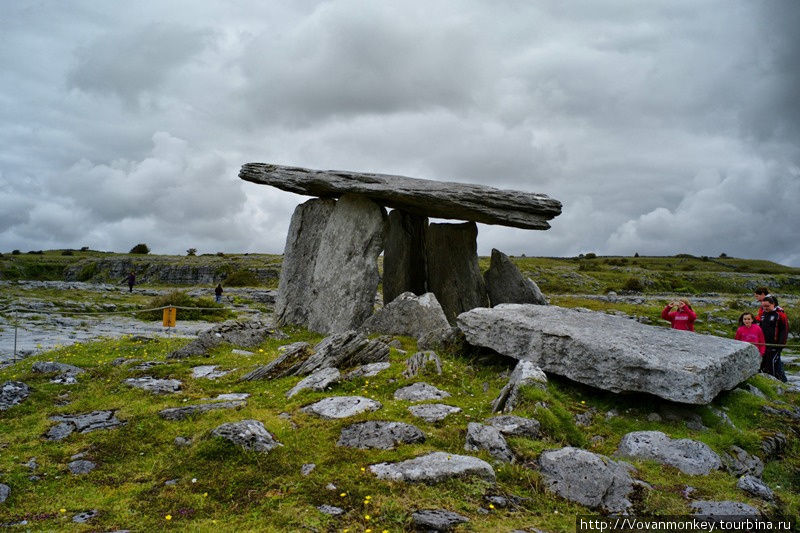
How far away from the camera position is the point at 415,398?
1138 centimetres

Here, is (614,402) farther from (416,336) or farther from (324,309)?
(324,309)

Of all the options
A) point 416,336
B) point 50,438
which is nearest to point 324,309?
point 416,336

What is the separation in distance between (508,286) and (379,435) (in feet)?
52.6

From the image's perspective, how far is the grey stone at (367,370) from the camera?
12.8 meters

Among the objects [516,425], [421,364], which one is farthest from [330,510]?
[421,364]

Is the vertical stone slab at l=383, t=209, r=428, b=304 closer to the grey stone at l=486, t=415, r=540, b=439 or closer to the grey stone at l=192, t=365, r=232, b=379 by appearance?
the grey stone at l=192, t=365, r=232, b=379

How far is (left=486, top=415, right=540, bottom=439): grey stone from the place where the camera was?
9.36m

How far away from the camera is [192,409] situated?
36.2 ft

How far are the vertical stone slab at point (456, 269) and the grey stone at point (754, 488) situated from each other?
1636cm

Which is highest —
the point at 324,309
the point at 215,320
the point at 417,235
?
the point at 417,235

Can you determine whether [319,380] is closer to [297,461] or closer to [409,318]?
[297,461]

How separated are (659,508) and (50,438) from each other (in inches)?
396

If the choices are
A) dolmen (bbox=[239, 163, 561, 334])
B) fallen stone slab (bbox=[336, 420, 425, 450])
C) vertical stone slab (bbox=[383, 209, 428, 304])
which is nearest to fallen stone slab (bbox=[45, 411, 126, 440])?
fallen stone slab (bbox=[336, 420, 425, 450])

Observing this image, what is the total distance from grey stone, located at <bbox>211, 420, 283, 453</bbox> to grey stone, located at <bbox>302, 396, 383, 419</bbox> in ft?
4.75
